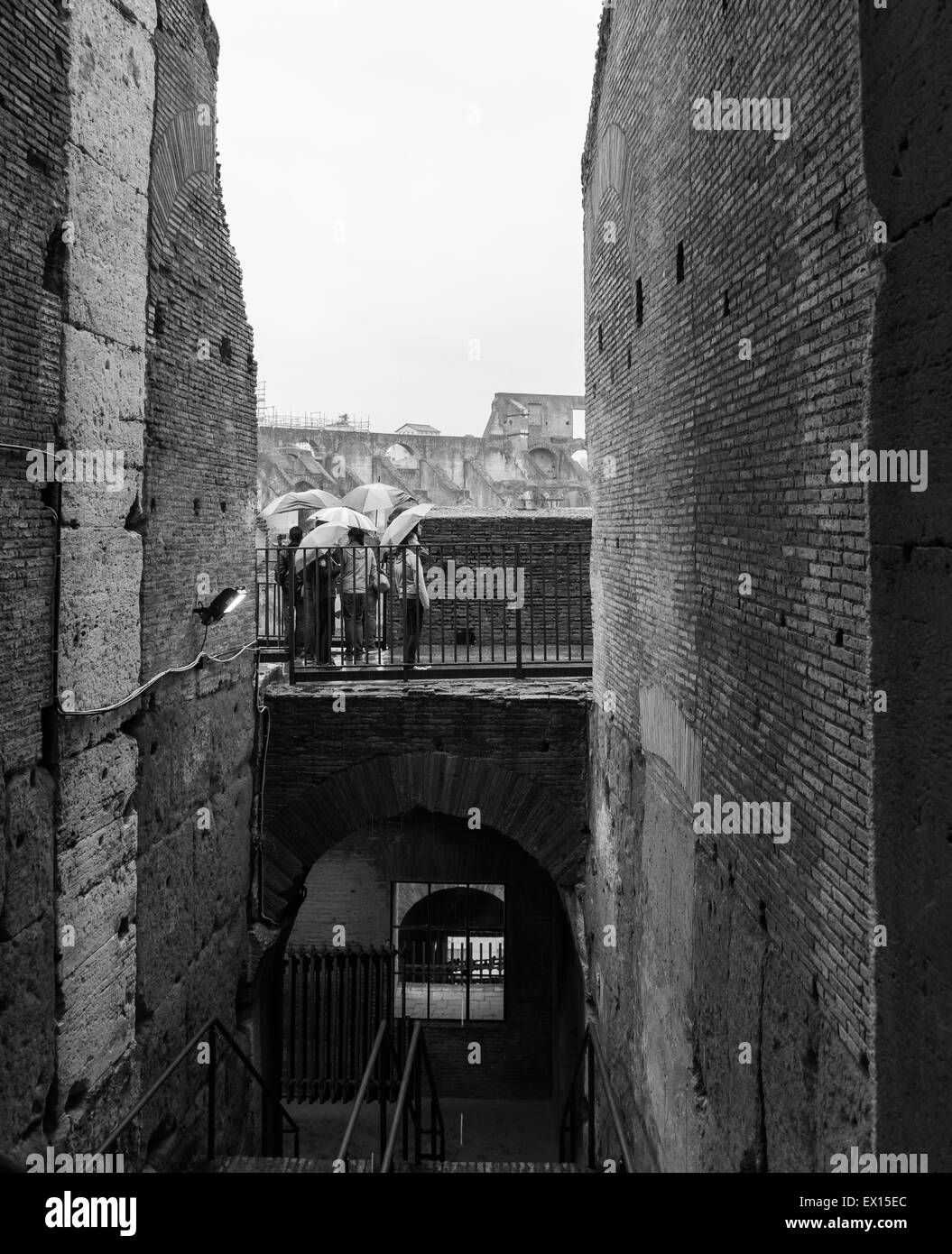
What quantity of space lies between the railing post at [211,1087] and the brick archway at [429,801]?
4.95 ft

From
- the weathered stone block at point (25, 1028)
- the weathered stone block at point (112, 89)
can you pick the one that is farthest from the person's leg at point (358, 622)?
the weathered stone block at point (25, 1028)

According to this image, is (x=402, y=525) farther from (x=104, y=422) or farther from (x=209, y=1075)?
(x=209, y=1075)

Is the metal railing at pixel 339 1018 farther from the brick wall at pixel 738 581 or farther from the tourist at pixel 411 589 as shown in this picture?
the brick wall at pixel 738 581

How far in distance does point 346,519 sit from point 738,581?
6.36m

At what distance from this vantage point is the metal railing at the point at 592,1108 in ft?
17.0

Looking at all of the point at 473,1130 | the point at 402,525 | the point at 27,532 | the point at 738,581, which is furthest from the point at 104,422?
the point at 473,1130

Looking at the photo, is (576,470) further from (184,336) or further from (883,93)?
(883,93)

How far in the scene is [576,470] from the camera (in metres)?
38.0

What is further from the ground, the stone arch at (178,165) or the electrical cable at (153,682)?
the stone arch at (178,165)

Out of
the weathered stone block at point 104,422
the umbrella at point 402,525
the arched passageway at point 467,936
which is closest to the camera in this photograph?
the weathered stone block at point 104,422

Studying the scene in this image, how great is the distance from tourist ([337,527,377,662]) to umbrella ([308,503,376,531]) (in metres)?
0.09

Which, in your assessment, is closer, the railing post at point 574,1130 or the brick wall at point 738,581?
the brick wall at point 738,581

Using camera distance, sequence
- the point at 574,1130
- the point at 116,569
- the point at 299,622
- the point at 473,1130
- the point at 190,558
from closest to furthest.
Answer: the point at 116,569 < the point at 190,558 < the point at 574,1130 < the point at 299,622 < the point at 473,1130

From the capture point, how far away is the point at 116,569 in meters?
5.55
